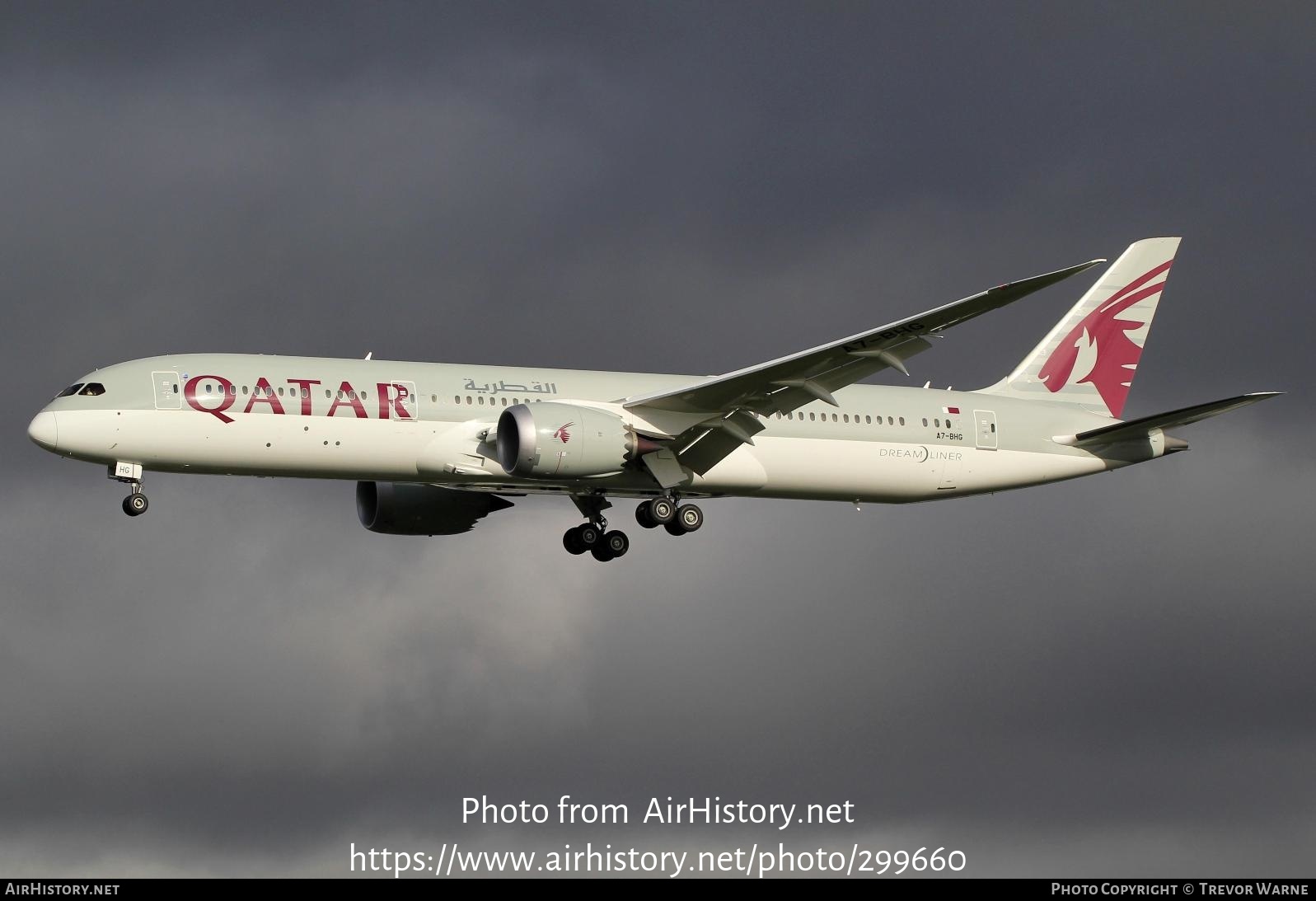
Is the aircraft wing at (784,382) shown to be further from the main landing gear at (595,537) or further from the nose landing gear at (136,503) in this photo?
the nose landing gear at (136,503)

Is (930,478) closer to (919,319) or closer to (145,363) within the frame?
(919,319)

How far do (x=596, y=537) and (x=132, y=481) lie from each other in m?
14.6

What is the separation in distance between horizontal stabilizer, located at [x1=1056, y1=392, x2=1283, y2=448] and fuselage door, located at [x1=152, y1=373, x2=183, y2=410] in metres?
26.4

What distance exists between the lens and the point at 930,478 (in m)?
62.1

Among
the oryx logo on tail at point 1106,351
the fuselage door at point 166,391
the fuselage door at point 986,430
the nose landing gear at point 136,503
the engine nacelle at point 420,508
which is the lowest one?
the nose landing gear at point 136,503

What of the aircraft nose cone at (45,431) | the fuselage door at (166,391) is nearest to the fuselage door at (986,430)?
the fuselage door at (166,391)

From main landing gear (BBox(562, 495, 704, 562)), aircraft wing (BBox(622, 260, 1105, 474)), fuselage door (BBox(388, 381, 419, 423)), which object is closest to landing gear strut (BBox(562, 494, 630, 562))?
main landing gear (BBox(562, 495, 704, 562))

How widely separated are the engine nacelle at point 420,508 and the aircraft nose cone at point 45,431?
12648 mm

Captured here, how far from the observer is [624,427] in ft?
186

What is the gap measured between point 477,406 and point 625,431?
13.3ft

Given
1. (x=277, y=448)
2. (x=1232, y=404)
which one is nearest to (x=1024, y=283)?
(x=1232, y=404)

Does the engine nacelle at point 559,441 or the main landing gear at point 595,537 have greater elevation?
the main landing gear at point 595,537

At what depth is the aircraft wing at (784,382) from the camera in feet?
170

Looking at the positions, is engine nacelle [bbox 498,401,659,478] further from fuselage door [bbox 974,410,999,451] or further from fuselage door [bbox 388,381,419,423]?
fuselage door [bbox 974,410,999,451]
